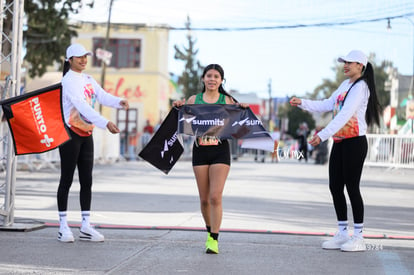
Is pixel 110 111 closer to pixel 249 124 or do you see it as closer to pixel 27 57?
pixel 27 57

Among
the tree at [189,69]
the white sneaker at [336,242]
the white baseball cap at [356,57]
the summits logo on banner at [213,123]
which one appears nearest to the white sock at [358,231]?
the white sneaker at [336,242]

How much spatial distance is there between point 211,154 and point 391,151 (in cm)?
2155

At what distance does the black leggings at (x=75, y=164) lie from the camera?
7.18 metres

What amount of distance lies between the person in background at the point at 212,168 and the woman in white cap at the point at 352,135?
886 mm

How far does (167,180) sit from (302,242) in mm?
11316

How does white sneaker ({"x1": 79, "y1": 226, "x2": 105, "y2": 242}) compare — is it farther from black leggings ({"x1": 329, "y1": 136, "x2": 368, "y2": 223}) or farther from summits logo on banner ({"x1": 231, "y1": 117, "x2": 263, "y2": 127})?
black leggings ({"x1": 329, "y1": 136, "x2": 368, "y2": 223})

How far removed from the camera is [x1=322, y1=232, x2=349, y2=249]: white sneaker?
6938 mm

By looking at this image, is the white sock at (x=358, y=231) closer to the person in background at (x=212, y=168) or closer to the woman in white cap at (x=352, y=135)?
the woman in white cap at (x=352, y=135)

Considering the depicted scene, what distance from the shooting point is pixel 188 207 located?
1115 cm

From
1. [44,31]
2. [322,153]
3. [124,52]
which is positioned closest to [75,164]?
[44,31]

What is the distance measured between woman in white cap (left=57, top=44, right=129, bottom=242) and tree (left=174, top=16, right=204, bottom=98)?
192 ft

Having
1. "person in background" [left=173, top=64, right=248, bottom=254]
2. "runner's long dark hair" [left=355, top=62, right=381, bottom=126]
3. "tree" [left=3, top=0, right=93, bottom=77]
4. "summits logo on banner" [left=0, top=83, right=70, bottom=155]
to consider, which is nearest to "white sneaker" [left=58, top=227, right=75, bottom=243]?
"summits logo on banner" [left=0, top=83, right=70, bottom=155]

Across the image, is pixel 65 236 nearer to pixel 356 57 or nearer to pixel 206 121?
pixel 206 121

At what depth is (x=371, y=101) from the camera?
23.1ft
